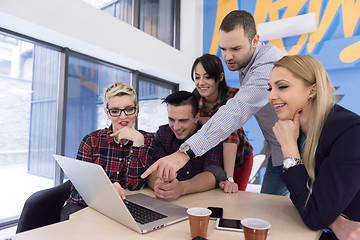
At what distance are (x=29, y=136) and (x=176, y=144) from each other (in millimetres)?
2328

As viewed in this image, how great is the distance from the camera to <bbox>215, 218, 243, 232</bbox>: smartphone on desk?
86 centimetres

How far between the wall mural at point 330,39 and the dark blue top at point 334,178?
3.20 metres

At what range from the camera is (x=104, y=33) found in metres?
3.55

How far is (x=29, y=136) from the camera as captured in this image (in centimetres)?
323

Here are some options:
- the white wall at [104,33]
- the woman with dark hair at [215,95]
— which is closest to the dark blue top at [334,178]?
the woman with dark hair at [215,95]

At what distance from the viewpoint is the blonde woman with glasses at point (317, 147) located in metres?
0.87

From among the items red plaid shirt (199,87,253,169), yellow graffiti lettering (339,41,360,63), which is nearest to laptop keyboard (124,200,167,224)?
red plaid shirt (199,87,253,169)

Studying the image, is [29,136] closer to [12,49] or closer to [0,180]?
[0,180]

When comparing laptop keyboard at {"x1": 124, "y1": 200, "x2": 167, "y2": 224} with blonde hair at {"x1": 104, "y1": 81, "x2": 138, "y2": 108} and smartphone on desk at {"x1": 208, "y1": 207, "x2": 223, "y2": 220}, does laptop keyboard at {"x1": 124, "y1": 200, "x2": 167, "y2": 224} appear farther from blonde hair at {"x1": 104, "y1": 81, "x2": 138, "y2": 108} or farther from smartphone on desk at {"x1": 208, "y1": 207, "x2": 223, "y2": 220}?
blonde hair at {"x1": 104, "y1": 81, "x2": 138, "y2": 108}

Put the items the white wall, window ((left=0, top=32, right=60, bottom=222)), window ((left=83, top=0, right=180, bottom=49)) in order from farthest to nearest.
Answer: window ((left=83, top=0, right=180, bottom=49)) → window ((left=0, top=32, right=60, bottom=222)) → the white wall

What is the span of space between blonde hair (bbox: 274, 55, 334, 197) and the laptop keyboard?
596 mm

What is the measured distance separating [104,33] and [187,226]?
3.25m

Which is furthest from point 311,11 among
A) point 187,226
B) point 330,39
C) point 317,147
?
point 187,226

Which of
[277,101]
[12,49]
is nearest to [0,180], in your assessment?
[12,49]
